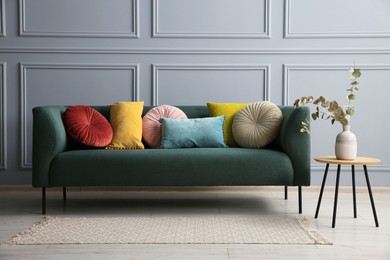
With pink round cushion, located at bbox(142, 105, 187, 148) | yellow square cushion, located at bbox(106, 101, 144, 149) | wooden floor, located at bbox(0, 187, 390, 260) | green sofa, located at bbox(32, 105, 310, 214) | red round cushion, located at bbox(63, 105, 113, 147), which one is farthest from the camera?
pink round cushion, located at bbox(142, 105, 187, 148)

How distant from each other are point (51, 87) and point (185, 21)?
1.27 metres

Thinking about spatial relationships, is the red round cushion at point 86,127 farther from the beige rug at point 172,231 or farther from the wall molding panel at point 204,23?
the wall molding panel at point 204,23

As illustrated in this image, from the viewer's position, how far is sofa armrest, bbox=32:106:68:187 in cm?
357

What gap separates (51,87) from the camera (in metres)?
4.66

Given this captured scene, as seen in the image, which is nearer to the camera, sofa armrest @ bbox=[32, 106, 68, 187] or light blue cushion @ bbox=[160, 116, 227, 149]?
sofa armrest @ bbox=[32, 106, 68, 187]

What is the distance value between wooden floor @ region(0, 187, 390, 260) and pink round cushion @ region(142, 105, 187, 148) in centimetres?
47

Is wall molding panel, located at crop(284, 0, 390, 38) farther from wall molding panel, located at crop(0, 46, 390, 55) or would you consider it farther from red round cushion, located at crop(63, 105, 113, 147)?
red round cushion, located at crop(63, 105, 113, 147)

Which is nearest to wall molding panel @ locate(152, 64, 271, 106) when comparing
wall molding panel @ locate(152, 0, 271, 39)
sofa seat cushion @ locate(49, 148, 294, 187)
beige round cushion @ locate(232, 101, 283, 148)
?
wall molding panel @ locate(152, 0, 271, 39)

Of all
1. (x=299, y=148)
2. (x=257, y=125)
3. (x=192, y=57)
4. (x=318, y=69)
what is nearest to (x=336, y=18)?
(x=318, y=69)

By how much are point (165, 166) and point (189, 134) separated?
45 cm

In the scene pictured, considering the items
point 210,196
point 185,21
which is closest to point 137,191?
point 210,196

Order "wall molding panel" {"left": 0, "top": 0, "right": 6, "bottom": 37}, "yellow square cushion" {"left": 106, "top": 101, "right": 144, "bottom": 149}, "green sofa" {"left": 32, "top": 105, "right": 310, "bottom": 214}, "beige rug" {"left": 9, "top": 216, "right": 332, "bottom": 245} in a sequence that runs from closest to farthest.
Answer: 1. "beige rug" {"left": 9, "top": 216, "right": 332, "bottom": 245}
2. "green sofa" {"left": 32, "top": 105, "right": 310, "bottom": 214}
3. "yellow square cushion" {"left": 106, "top": 101, "right": 144, "bottom": 149}
4. "wall molding panel" {"left": 0, "top": 0, "right": 6, "bottom": 37}

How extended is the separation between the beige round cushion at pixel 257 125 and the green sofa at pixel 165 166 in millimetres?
286

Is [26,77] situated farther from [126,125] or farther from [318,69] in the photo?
[318,69]
